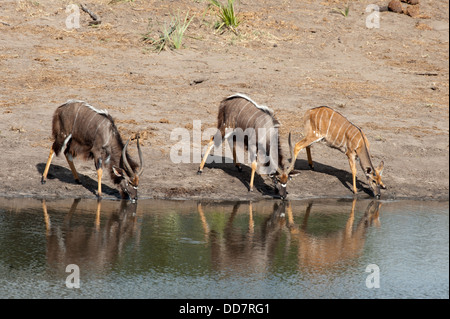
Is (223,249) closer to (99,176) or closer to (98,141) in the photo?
(99,176)

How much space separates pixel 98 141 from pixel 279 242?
3486 mm

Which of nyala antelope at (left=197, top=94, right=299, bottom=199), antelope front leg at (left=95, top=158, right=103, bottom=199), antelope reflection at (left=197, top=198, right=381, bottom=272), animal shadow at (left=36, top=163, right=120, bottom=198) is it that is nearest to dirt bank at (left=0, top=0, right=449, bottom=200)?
animal shadow at (left=36, top=163, right=120, bottom=198)

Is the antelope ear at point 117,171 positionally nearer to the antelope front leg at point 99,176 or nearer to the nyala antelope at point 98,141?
the nyala antelope at point 98,141

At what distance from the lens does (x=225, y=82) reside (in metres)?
17.4

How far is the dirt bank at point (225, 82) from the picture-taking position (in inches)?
511

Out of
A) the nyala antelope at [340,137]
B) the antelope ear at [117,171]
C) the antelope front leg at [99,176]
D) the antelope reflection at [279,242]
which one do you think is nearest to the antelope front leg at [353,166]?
the nyala antelope at [340,137]

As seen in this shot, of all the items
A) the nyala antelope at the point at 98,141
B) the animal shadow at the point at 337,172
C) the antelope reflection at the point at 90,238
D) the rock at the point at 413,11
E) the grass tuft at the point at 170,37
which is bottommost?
the antelope reflection at the point at 90,238

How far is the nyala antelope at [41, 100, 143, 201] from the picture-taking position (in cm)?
1169

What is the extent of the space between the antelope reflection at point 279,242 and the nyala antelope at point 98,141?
3.99 feet

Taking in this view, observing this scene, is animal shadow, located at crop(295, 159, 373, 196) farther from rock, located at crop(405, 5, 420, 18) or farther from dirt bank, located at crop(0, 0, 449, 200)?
rock, located at crop(405, 5, 420, 18)

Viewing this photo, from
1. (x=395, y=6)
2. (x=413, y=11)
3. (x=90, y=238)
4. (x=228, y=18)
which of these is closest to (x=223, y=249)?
(x=90, y=238)

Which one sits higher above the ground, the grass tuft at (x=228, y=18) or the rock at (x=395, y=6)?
the rock at (x=395, y=6)

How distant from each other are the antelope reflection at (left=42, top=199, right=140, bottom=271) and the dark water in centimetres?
1

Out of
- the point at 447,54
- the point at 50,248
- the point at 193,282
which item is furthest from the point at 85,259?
the point at 447,54
